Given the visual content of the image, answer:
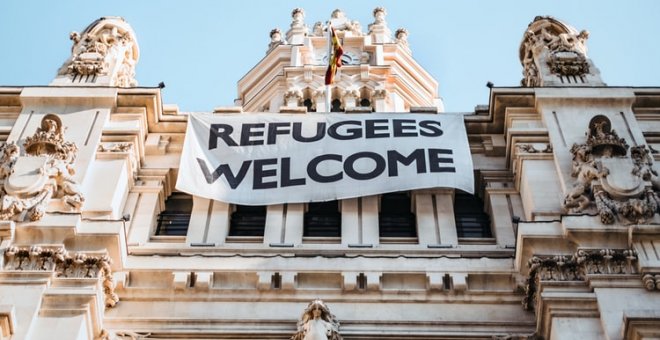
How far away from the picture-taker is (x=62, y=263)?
26.1 meters

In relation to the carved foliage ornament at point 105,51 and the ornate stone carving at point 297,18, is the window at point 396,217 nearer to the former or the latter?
the carved foliage ornament at point 105,51

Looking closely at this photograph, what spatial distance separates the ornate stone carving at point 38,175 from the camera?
27.4m

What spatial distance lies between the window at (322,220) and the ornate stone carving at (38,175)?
20.2 feet

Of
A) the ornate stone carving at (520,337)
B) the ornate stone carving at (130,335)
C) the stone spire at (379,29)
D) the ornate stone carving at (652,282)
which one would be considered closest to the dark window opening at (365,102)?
the stone spire at (379,29)

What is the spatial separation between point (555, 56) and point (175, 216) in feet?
43.7

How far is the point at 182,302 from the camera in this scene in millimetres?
26516

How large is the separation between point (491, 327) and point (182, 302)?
7.34m

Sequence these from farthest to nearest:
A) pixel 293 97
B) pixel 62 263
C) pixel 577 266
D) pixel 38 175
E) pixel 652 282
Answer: pixel 293 97 < pixel 38 175 < pixel 62 263 < pixel 577 266 < pixel 652 282

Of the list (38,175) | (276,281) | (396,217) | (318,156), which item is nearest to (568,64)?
(396,217)

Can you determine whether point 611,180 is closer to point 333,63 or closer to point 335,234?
point 335,234

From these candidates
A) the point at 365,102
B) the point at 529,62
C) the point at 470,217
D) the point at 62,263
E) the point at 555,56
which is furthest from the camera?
the point at 365,102

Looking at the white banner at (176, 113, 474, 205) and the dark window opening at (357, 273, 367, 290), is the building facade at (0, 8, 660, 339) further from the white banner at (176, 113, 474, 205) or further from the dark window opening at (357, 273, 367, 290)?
the white banner at (176, 113, 474, 205)

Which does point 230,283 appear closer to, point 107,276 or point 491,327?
point 107,276

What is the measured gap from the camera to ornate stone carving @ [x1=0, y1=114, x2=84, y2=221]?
2736 cm
